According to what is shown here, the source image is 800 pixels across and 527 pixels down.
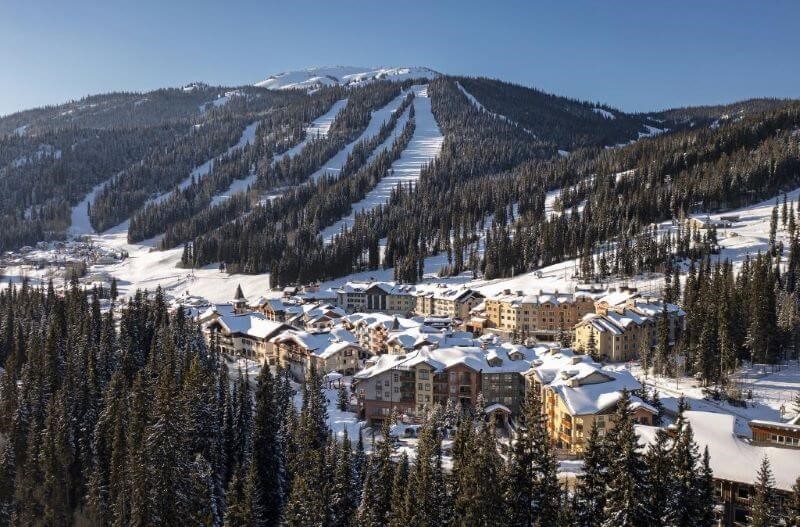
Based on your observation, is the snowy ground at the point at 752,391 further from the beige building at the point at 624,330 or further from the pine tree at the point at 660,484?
the pine tree at the point at 660,484

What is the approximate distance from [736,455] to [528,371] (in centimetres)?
2813

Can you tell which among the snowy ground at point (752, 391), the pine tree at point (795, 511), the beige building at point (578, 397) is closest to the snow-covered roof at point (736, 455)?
the pine tree at point (795, 511)

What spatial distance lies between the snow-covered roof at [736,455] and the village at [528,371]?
4.1 inches

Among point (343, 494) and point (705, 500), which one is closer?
point (705, 500)

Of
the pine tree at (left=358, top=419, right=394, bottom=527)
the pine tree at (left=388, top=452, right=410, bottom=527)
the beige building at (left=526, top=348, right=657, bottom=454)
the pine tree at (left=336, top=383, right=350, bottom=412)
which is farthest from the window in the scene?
the pine tree at (left=336, top=383, right=350, bottom=412)

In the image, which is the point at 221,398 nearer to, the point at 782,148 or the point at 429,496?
the point at 429,496

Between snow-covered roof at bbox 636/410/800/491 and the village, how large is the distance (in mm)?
104

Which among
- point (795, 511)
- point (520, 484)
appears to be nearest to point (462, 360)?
point (520, 484)

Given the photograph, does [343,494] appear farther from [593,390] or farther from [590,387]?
[590,387]

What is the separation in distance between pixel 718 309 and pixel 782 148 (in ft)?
456

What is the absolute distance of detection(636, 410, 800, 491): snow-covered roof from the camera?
41.5 meters

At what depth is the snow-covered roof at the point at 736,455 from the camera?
41.5 m

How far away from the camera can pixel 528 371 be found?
70250 mm

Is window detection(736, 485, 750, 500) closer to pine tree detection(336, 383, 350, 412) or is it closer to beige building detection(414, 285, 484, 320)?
pine tree detection(336, 383, 350, 412)
